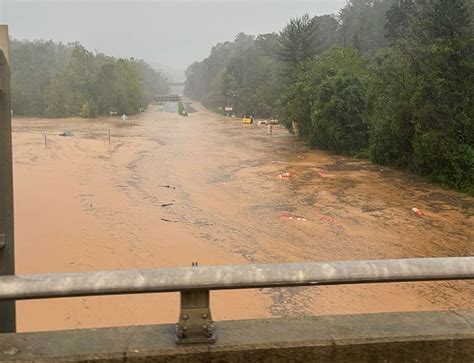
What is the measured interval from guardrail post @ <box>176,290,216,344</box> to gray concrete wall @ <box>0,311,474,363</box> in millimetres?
46

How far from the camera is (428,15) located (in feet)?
88.6

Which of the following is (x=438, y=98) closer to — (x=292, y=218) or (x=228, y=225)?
(x=292, y=218)

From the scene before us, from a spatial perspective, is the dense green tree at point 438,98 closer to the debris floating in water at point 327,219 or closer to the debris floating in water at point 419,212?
the debris floating in water at point 419,212

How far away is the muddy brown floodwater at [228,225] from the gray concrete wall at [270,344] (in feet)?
21.1

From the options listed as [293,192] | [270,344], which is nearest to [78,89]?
[293,192]

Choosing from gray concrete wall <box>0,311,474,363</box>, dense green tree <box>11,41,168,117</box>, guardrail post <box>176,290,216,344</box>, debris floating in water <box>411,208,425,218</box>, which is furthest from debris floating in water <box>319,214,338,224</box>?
dense green tree <box>11,41,168,117</box>

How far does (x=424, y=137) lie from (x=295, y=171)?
279 inches

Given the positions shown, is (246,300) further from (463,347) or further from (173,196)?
(173,196)

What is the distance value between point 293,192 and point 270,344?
1969 cm

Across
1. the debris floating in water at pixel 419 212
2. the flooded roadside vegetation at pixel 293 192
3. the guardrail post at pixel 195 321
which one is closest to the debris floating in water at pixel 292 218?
the flooded roadside vegetation at pixel 293 192

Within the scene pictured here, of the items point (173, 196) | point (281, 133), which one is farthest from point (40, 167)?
point (281, 133)

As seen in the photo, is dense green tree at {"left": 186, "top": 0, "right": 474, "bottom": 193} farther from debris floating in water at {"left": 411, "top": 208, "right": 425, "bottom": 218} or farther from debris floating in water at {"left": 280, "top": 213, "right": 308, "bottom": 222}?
debris floating in water at {"left": 280, "top": 213, "right": 308, "bottom": 222}

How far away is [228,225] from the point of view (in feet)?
54.5

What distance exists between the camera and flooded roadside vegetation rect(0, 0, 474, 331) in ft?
34.4
